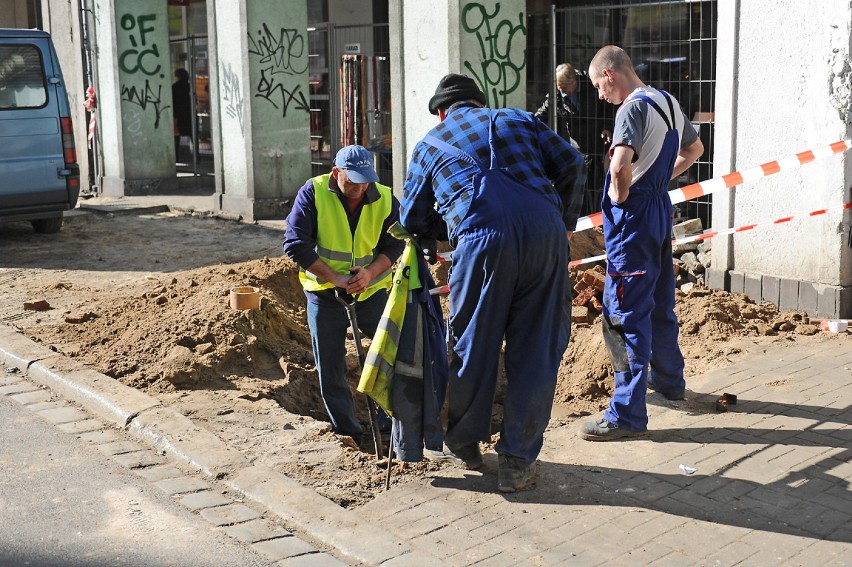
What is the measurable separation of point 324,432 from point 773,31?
476cm

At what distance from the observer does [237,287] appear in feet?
27.3

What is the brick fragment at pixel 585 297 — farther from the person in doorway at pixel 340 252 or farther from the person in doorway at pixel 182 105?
the person in doorway at pixel 182 105

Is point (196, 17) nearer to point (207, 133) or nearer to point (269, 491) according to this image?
point (207, 133)

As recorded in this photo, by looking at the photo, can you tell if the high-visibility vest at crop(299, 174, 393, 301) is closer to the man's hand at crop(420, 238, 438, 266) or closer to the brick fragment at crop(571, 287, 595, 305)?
the man's hand at crop(420, 238, 438, 266)

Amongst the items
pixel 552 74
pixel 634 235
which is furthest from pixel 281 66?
pixel 634 235

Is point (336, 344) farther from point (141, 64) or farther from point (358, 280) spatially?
point (141, 64)

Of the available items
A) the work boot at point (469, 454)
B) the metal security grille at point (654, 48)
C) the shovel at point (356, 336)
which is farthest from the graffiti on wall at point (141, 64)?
the work boot at point (469, 454)

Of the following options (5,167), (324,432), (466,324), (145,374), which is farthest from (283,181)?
(466,324)

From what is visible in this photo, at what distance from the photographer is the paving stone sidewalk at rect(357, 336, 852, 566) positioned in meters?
4.47

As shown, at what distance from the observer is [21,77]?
12.6m

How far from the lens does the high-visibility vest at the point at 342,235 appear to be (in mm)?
6355

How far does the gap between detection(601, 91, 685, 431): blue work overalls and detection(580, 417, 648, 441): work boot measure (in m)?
0.02

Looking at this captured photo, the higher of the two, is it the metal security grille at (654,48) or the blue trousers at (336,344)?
the metal security grille at (654,48)

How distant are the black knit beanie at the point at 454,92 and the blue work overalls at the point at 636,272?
102 centimetres
